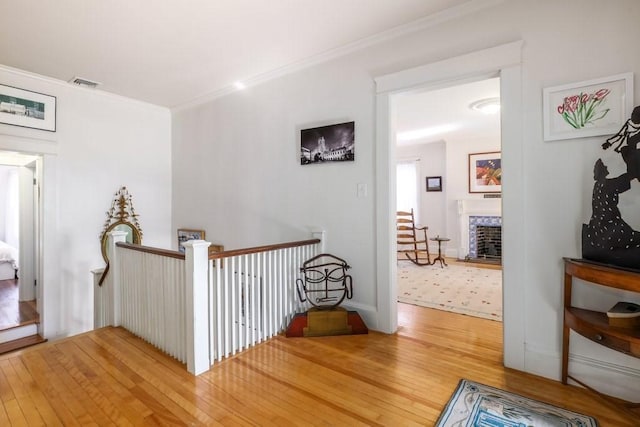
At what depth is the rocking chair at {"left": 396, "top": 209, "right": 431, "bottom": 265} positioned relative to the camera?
5.73 metres

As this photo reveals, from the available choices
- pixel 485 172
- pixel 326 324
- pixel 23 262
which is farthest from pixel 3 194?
pixel 485 172

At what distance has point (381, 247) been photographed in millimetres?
2684

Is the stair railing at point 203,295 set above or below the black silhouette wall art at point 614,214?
below

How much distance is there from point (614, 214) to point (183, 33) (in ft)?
10.7

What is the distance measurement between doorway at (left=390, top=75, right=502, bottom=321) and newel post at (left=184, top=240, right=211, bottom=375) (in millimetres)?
1908

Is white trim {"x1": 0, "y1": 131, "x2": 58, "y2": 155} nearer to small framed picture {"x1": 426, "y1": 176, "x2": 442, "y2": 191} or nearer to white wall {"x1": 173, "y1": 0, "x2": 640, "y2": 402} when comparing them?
white wall {"x1": 173, "y1": 0, "x2": 640, "y2": 402}

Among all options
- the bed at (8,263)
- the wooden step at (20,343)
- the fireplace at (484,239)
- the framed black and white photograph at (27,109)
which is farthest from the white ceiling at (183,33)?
the fireplace at (484,239)

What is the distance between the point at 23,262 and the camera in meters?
4.32

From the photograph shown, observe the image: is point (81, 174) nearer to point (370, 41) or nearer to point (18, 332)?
point (18, 332)

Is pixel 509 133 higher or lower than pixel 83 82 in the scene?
lower

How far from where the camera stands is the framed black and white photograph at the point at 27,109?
10.5ft

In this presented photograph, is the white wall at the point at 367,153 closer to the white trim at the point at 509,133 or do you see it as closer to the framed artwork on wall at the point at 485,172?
the white trim at the point at 509,133

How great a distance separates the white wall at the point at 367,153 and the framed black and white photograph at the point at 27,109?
1.43m

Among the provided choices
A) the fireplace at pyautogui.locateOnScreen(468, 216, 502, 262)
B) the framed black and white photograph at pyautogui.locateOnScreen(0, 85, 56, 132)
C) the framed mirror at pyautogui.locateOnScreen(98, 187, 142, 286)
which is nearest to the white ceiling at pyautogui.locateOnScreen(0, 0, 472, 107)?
the framed black and white photograph at pyautogui.locateOnScreen(0, 85, 56, 132)
